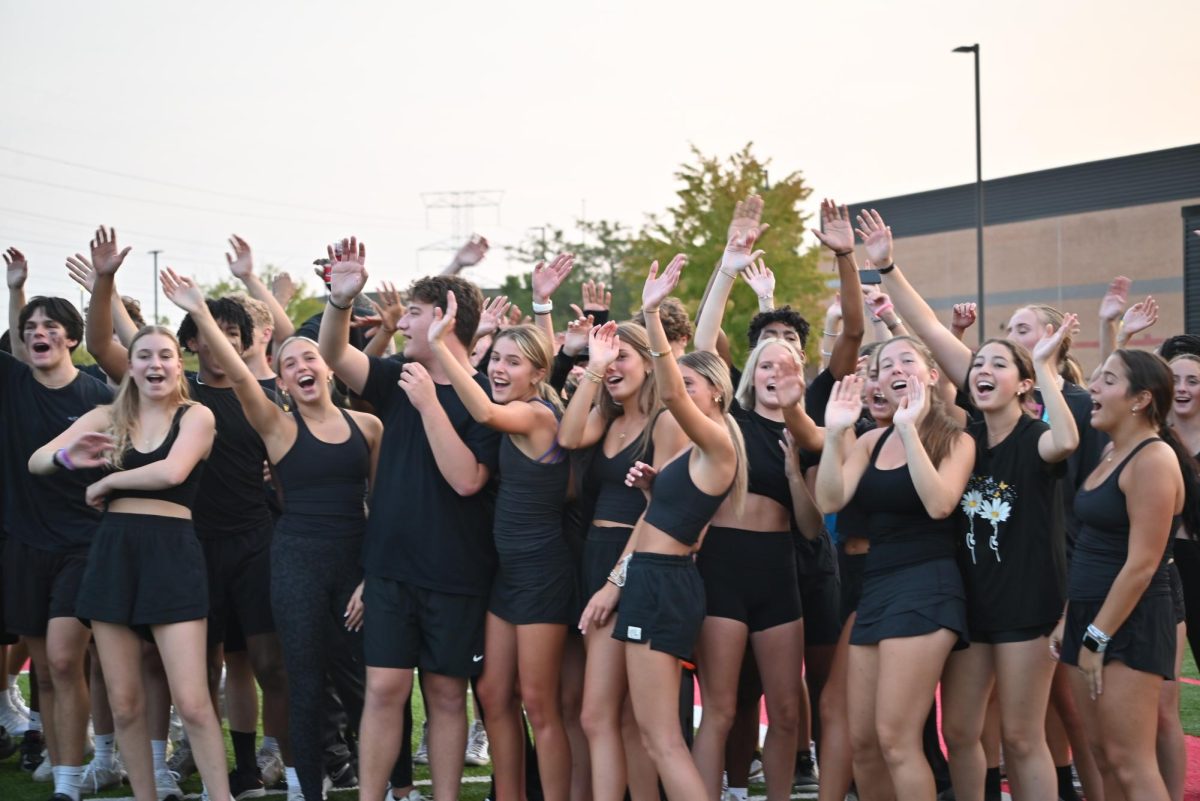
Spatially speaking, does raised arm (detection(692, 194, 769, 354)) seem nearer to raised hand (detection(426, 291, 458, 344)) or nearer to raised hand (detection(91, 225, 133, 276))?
raised hand (detection(426, 291, 458, 344))

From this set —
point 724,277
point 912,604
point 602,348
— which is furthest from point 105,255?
point 912,604

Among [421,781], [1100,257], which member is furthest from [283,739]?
[1100,257]

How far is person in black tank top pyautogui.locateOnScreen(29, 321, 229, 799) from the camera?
19.1 ft

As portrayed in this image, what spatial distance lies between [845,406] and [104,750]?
14.2 feet

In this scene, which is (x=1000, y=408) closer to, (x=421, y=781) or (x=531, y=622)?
(x=531, y=622)

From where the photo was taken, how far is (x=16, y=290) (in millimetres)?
7320

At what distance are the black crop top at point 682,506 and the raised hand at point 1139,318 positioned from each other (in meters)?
3.16

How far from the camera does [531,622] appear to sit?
5633 mm

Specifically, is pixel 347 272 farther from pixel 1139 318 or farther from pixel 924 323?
pixel 1139 318

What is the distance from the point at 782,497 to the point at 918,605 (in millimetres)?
974

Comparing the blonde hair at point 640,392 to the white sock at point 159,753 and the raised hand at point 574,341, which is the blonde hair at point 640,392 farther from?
the white sock at point 159,753

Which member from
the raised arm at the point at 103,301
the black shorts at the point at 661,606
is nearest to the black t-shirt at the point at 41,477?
the raised arm at the point at 103,301

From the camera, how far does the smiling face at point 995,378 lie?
17.4 feet

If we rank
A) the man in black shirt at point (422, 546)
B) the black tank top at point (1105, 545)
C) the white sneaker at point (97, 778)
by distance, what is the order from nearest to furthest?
1. the black tank top at point (1105, 545)
2. the man in black shirt at point (422, 546)
3. the white sneaker at point (97, 778)
